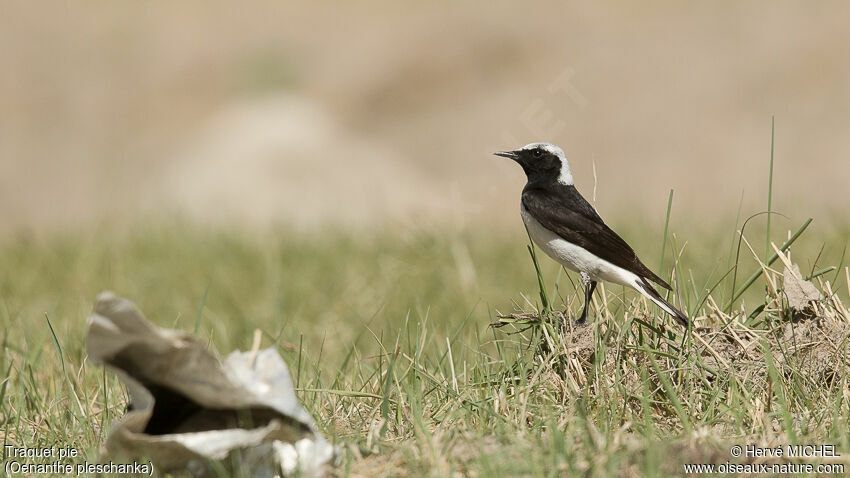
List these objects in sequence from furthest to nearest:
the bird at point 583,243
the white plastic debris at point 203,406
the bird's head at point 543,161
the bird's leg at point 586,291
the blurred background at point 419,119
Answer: the blurred background at point 419,119, the bird's head at point 543,161, the bird at point 583,243, the bird's leg at point 586,291, the white plastic debris at point 203,406

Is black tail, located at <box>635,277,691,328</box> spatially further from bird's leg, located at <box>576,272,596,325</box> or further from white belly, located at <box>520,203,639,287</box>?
bird's leg, located at <box>576,272,596,325</box>

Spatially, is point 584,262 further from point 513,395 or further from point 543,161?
point 513,395

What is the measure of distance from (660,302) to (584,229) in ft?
1.68

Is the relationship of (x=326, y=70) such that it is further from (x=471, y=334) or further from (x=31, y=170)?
(x=471, y=334)

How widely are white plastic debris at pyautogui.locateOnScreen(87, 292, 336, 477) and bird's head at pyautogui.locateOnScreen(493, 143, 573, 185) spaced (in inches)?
82.8

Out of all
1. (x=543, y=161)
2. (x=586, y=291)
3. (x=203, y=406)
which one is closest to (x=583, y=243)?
(x=586, y=291)

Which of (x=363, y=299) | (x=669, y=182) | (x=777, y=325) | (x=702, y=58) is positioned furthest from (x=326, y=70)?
(x=777, y=325)

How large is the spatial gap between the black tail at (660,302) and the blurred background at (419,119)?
5993 mm

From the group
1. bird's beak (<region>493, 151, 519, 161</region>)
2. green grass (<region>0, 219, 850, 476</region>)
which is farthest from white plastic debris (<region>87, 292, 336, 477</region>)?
bird's beak (<region>493, 151, 519, 161</region>)

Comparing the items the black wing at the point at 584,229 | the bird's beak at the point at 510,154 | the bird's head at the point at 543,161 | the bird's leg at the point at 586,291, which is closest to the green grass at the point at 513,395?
the bird's leg at the point at 586,291

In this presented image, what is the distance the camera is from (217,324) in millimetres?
6402

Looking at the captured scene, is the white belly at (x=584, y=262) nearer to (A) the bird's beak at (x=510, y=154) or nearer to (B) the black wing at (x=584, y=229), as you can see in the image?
(B) the black wing at (x=584, y=229)

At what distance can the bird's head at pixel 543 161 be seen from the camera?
479 centimetres

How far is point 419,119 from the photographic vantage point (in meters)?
23.5
